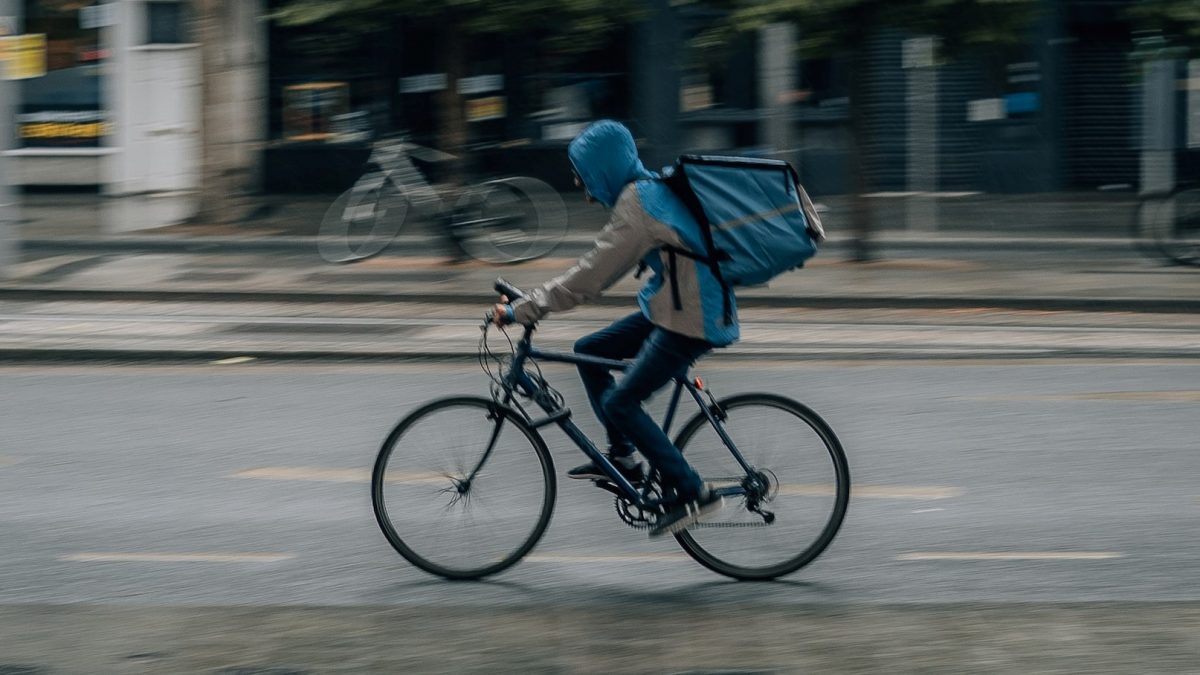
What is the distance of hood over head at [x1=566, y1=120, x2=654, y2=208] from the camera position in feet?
17.6

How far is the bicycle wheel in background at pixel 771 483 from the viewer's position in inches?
224

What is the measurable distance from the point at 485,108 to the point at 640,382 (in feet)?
58.7

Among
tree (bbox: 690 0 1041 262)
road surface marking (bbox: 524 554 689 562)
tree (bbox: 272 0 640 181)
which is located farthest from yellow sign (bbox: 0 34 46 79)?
road surface marking (bbox: 524 554 689 562)

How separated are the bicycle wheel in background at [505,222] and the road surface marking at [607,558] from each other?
9470mm

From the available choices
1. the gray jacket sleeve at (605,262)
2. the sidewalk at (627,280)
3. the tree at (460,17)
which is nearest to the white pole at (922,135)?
the tree at (460,17)

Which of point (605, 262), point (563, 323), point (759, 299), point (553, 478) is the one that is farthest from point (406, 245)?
point (605, 262)

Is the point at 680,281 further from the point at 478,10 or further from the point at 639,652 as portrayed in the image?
the point at 478,10

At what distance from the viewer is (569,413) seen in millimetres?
5734

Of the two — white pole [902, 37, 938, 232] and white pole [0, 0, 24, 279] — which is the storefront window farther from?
white pole [902, 37, 938, 232]

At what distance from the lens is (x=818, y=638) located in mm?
4770

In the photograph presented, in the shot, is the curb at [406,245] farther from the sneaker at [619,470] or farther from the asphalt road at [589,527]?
the sneaker at [619,470]

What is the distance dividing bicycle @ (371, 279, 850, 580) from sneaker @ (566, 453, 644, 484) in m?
0.02

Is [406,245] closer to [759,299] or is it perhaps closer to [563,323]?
[759,299]

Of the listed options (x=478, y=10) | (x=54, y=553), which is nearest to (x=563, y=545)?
(x=54, y=553)
